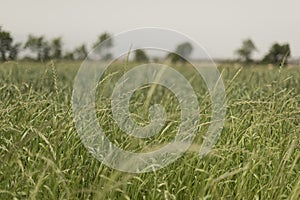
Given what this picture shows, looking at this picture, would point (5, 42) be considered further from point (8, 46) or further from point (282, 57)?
point (282, 57)

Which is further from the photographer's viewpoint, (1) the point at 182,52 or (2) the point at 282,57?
(2) the point at 282,57

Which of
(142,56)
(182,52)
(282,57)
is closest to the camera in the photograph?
(182,52)

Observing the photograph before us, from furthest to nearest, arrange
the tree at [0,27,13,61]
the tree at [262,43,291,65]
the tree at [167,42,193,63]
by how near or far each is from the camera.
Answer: the tree at [0,27,13,61], the tree at [262,43,291,65], the tree at [167,42,193,63]

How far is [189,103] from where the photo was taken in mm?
4711

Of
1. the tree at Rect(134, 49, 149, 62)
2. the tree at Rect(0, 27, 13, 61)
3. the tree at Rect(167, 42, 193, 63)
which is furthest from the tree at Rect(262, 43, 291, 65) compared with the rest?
the tree at Rect(0, 27, 13, 61)

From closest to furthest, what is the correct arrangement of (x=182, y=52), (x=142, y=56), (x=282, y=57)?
1. (x=182, y=52)
2. (x=282, y=57)
3. (x=142, y=56)

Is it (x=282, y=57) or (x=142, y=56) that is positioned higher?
(x=282, y=57)

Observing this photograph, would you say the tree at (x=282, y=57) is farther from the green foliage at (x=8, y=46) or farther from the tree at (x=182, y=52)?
the green foliage at (x=8, y=46)

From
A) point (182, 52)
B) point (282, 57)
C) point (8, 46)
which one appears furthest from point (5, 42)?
point (282, 57)

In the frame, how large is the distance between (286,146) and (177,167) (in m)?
0.95

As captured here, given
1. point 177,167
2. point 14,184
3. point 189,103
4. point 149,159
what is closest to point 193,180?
point 177,167

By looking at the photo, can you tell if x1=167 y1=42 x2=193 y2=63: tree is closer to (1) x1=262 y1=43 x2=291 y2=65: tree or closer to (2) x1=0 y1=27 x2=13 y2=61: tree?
(1) x1=262 y1=43 x2=291 y2=65: tree

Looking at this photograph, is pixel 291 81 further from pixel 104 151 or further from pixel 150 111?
pixel 104 151

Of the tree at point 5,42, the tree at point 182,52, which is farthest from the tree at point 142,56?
the tree at point 5,42
